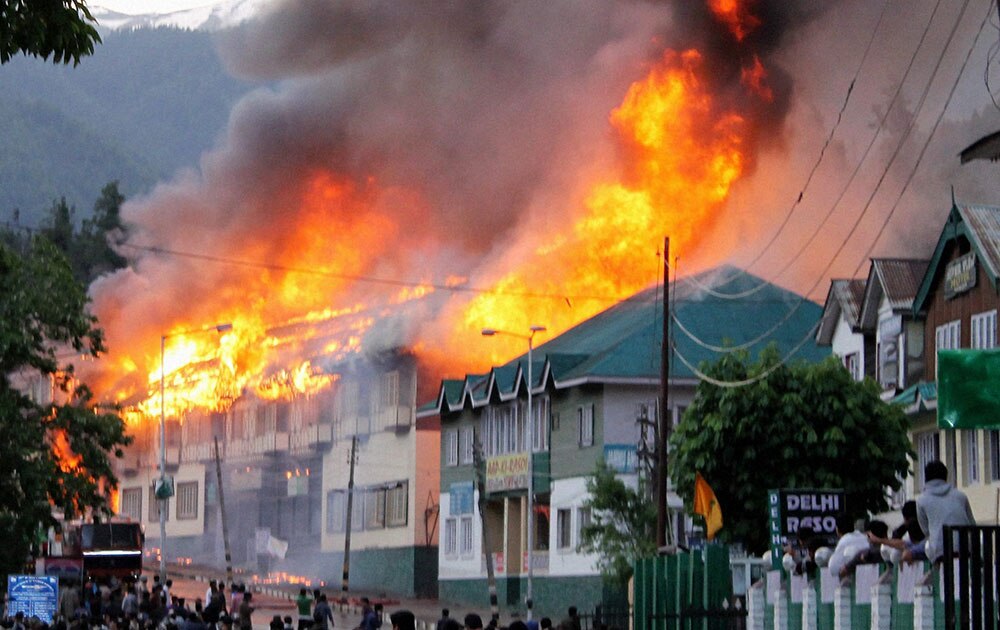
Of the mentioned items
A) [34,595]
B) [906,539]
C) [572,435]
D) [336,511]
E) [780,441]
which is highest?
[572,435]

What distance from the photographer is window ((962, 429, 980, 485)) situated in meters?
46.6

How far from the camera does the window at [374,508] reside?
84000 millimetres

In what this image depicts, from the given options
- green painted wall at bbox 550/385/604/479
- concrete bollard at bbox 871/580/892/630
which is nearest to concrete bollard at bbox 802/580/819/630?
concrete bollard at bbox 871/580/892/630

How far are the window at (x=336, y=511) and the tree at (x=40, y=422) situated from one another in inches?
1795

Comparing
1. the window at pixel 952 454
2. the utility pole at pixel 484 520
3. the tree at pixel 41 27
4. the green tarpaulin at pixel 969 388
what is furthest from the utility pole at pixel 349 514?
the tree at pixel 41 27

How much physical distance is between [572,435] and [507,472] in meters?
4.40

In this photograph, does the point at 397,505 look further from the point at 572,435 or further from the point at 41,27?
the point at 41,27

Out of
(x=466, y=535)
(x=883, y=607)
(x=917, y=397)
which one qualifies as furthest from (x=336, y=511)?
(x=883, y=607)

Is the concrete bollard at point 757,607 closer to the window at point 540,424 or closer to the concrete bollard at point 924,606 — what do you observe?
the concrete bollard at point 924,606

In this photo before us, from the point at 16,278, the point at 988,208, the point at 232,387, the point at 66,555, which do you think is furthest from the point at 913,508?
the point at 232,387

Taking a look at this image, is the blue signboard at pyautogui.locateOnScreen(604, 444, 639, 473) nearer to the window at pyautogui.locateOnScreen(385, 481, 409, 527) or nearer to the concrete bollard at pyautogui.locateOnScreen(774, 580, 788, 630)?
the window at pyautogui.locateOnScreen(385, 481, 409, 527)

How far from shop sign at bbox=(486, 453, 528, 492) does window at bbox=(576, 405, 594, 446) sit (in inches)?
120

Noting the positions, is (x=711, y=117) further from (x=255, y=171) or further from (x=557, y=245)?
(x=255, y=171)

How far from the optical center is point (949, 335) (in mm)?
48344
